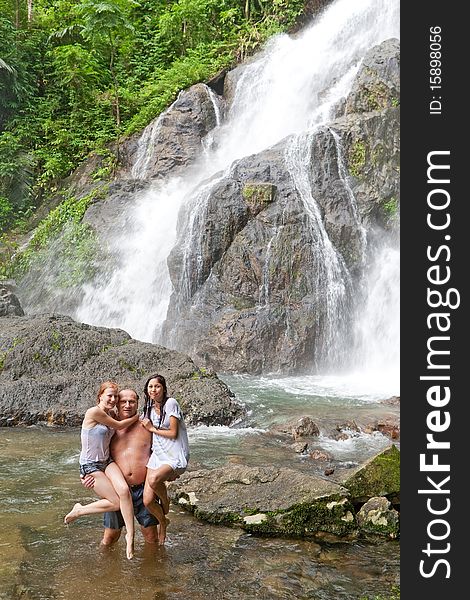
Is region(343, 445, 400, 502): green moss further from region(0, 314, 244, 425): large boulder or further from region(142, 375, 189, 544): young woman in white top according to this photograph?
region(0, 314, 244, 425): large boulder

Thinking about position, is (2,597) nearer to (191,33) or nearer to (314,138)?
(314,138)

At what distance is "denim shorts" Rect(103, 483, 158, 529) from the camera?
4805 millimetres

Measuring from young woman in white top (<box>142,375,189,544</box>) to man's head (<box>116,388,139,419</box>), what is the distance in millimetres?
115

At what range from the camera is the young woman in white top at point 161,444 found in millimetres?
4660

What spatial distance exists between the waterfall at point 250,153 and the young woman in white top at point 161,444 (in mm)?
10338

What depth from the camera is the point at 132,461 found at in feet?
15.8

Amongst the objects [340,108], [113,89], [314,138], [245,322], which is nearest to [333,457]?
[245,322]

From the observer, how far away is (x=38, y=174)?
79.2ft

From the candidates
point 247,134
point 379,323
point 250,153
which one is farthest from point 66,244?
point 379,323

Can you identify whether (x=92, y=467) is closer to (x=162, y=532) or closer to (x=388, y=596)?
(x=162, y=532)

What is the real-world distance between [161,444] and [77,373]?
5.69 m

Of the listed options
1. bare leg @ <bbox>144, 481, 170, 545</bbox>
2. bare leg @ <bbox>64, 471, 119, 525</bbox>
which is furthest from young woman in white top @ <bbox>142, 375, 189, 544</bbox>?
bare leg @ <bbox>64, 471, 119, 525</bbox>

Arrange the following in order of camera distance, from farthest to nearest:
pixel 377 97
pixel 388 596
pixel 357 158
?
pixel 377 97
pixel 357 158
pixel 388 596

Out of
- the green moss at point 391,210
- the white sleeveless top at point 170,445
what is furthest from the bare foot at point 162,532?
the green moss at point 391,210
